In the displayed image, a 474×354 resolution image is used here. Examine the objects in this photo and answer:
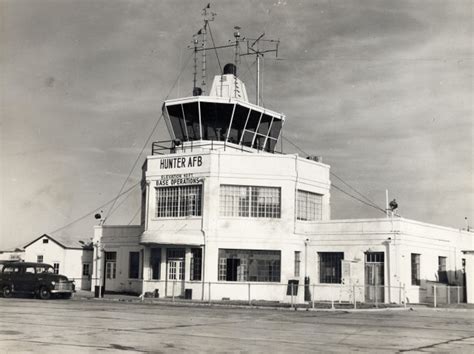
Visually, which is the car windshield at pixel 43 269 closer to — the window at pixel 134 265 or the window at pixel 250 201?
the window at pixel 134 265

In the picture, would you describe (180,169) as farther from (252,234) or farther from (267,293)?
(267,293)

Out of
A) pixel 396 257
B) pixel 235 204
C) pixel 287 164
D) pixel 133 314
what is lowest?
pixel 133 314

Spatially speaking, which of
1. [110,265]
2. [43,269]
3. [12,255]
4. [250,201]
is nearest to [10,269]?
[43,269]

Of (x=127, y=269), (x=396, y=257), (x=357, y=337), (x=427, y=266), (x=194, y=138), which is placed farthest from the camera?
(x=127, y=269)

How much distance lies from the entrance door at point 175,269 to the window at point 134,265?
6.74 m

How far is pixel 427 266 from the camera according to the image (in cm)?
4019

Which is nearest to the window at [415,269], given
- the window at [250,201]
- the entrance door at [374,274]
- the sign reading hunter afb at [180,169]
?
the entrance door at [374,274]

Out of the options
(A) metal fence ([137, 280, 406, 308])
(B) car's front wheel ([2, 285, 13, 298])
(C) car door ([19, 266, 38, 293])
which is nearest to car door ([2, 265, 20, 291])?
(B) car's front wheel ([2, 285, 13, 298])

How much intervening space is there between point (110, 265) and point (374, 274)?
2079 cm

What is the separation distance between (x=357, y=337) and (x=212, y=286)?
21.3m

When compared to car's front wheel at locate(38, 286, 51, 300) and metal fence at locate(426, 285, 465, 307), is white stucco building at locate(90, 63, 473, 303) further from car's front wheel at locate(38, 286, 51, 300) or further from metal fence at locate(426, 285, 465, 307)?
car's front wheel at locate(38, 286, 51, 300)

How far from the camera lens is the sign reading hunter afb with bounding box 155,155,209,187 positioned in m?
40.2

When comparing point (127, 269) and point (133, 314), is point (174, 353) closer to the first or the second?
point (133, 314)

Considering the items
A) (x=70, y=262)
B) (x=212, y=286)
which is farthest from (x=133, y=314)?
(x=70, y=262)
